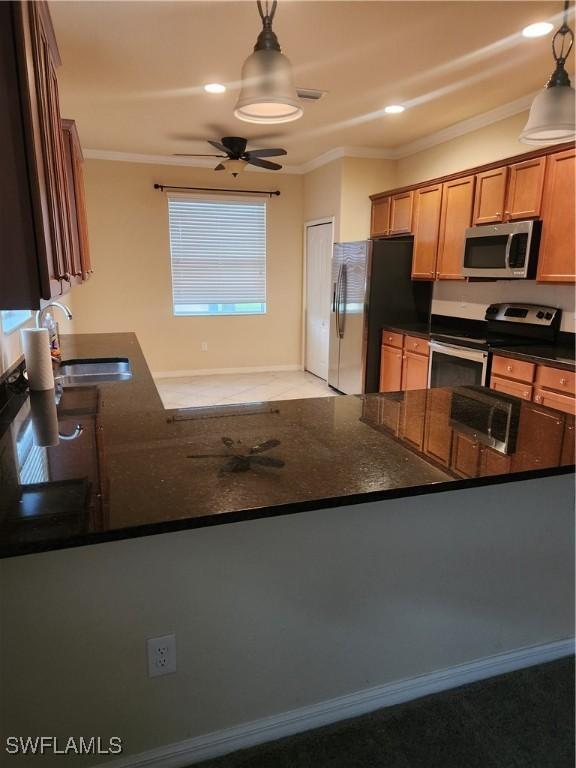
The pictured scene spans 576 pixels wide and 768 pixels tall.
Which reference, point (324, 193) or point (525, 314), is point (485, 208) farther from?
point (324, 193)

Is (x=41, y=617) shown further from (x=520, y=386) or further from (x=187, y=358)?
(x=187, y=358)

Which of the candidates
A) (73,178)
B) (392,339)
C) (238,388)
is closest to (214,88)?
(73,178)

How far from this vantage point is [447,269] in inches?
172

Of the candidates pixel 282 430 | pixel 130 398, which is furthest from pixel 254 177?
pixel 282 430

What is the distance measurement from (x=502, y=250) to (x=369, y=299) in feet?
4.91

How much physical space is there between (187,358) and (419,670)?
5.37 meters

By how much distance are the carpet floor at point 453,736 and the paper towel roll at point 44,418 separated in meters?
1.08

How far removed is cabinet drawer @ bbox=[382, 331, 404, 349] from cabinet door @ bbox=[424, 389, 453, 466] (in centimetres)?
272

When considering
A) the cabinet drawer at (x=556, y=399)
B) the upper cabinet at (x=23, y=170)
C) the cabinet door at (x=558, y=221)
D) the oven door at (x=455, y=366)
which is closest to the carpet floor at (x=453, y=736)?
the upper cabinet at (x=23, y=170)

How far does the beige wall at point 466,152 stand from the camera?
3.97 meters

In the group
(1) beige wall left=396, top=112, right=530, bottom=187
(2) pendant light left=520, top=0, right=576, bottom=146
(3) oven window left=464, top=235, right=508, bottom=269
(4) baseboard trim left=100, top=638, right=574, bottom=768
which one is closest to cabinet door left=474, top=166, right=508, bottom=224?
(3) oven window left=464, top=235, right=508, bottom=269

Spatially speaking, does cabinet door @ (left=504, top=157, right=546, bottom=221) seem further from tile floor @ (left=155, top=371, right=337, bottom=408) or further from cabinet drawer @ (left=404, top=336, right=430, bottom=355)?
tile floor @ (left=155, top=371, right=337, bottom=408)

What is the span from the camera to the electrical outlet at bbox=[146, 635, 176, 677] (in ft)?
4.11

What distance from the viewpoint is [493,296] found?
14.1 ft
